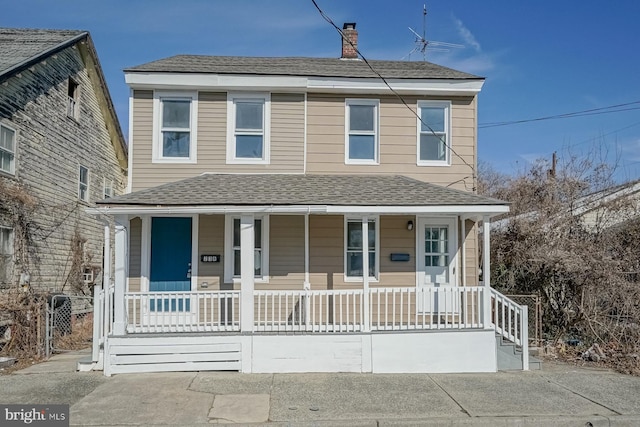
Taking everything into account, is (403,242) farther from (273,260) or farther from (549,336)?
(549,336)

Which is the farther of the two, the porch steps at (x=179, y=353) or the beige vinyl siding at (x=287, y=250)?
the beige vinyl siding at (x=287, y=250)

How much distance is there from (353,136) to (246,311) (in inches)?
180

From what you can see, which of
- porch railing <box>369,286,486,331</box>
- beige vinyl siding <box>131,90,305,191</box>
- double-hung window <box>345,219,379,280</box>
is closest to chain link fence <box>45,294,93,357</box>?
beige vinyl siding <box>131,90,305,191</box>

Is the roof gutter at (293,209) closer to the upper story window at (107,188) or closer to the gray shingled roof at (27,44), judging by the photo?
the gray shingled roof at (27,44)

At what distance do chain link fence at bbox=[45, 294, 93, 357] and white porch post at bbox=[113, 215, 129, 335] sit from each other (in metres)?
2.01

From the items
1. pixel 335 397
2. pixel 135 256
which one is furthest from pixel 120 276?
pixel 335 397

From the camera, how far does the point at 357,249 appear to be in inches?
381

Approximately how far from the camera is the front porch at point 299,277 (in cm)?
782

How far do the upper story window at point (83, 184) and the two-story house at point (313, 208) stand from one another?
21.1 feet

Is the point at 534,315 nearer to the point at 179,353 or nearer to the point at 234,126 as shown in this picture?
the point at 179,353

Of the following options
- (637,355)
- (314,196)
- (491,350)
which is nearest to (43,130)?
(314,196)

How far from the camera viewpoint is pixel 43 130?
1275cm
